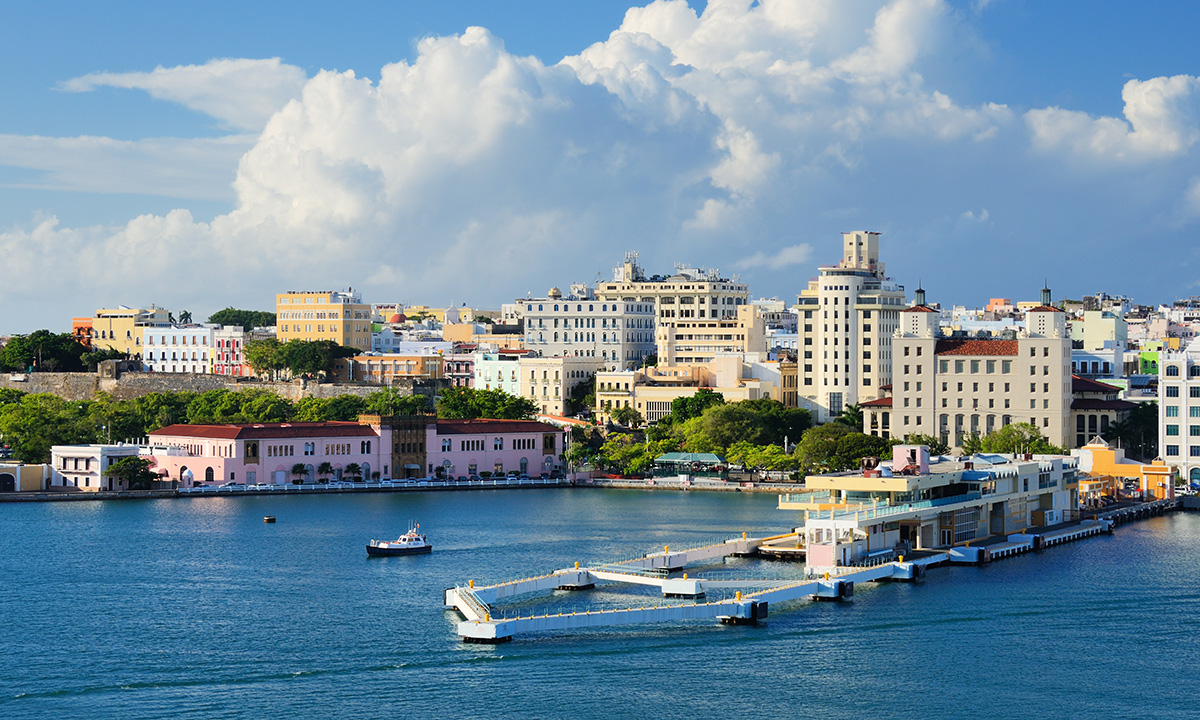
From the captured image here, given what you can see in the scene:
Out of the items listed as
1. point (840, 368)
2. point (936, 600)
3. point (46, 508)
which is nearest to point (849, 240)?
point (840, 368)

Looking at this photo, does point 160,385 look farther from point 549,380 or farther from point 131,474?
point 131,474

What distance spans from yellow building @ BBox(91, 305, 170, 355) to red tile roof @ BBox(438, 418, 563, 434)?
2069 inches

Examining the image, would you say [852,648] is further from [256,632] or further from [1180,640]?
[256,632]

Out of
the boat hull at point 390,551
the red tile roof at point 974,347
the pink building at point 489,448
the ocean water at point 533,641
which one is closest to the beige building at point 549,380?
the pink building at point 489,448

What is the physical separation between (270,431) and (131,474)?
19.6ft

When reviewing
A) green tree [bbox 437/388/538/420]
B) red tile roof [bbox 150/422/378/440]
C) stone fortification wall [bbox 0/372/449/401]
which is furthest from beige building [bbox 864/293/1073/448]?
stone fortification wall [bbox 0/372/449/401]

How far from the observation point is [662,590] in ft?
131

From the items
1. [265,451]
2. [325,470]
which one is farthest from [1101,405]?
[265,451]

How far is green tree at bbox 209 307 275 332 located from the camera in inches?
5659

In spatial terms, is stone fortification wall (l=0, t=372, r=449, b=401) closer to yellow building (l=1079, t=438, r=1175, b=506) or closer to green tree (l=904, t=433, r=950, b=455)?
green tree (l=904, t=433, r=950, b=455)

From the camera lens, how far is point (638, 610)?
116ft

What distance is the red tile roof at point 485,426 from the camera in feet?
247

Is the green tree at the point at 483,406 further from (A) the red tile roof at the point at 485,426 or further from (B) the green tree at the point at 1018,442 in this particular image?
(B) the green tree at the point at 1018,442

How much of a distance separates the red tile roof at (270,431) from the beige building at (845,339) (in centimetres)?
2553
